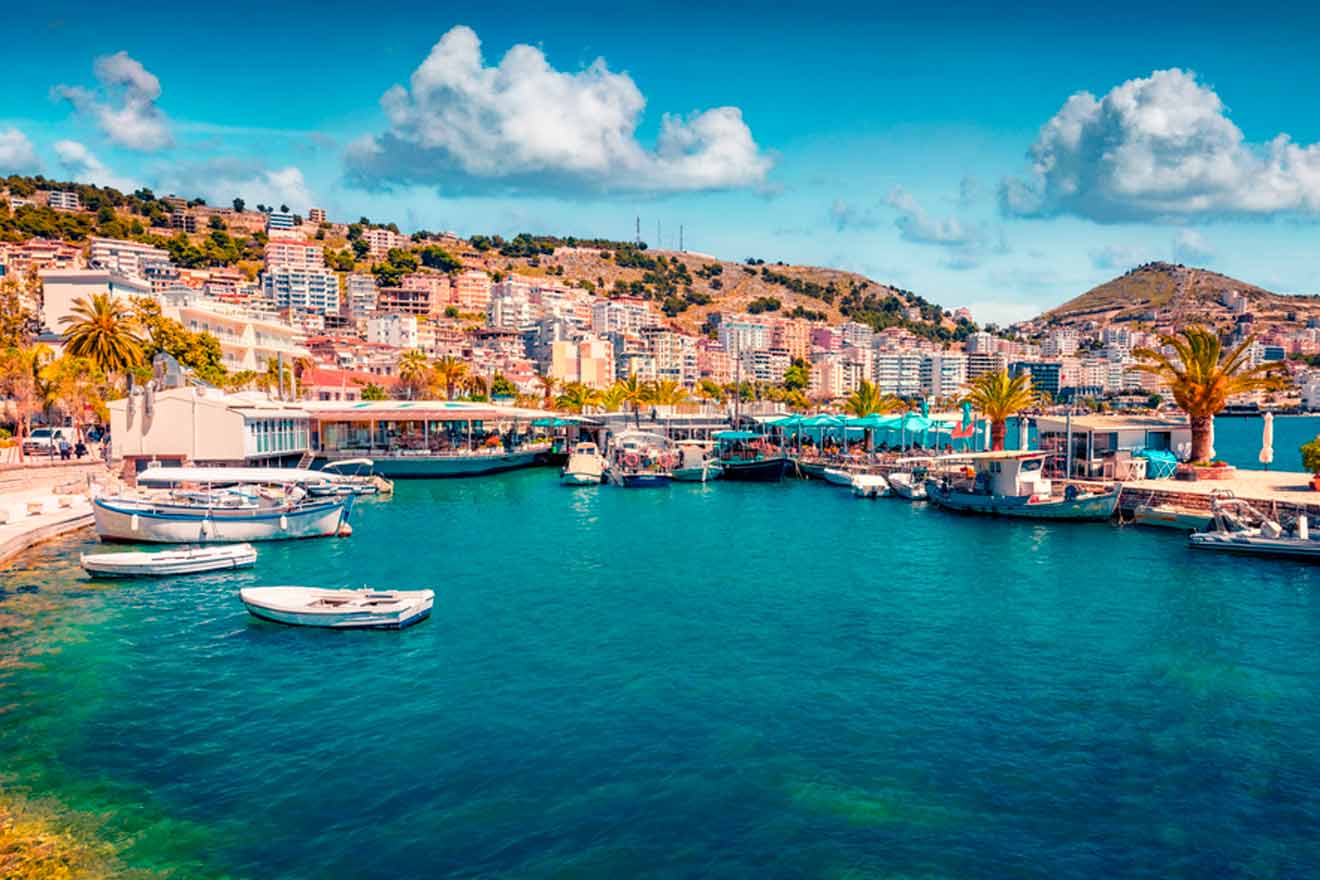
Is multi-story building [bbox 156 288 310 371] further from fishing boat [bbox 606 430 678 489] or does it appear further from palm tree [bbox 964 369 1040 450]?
palm tree [bbox 964 369 1040 450]

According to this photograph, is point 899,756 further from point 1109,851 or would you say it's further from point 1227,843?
point 1227,843

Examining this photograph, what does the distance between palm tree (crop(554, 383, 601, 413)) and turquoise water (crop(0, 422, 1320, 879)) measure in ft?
261

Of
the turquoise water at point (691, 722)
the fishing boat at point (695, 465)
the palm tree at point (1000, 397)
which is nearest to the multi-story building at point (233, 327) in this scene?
the fishing boat at point (695, 465)

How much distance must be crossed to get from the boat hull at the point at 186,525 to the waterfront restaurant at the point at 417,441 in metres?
29.3

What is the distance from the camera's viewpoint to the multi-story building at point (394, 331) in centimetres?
19075

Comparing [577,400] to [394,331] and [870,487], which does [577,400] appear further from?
[394,331]

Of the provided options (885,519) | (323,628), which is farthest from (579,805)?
(885,519)

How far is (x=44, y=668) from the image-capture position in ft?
70.8

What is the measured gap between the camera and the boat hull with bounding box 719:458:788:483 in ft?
226

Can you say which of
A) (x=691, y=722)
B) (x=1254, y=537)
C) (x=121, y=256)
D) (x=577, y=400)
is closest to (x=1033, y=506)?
(x=1254, y=537)

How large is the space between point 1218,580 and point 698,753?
2435 centimetres

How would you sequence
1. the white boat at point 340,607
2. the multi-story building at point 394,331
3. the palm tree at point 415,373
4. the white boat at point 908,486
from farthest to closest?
the multi-story building at point 394,331 → the palm tree at point 415,373 → the white boat at point 908,486 → the white boat at point 340,607

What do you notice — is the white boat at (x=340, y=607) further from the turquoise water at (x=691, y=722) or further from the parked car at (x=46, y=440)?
the parked car at (x=46, y=440)

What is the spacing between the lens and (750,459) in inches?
2849
